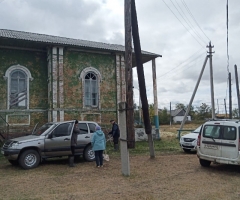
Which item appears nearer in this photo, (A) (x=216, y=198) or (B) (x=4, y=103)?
(A) (x=216, y=198)

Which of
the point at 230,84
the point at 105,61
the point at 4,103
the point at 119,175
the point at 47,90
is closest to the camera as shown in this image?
the point at 119,175

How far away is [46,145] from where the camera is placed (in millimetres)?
10086

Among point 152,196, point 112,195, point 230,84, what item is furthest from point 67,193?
point 230,84

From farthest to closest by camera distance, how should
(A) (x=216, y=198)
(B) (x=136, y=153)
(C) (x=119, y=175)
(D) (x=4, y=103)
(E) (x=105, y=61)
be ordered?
(E) (x=105, y=61)
(D) (x=4, y=103)
(B) (x=136, y=153)
(C) (x=119, y=175)
(A) (x=216, y=198)

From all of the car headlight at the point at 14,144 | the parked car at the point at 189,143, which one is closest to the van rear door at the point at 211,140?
the parked car at the point at 189,143

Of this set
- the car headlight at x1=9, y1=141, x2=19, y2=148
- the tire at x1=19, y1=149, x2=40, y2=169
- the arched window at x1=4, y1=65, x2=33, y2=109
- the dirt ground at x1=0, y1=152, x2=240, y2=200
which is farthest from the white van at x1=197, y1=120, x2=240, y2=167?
the arched window at x1=4, y1=65, x2=33, y2=109

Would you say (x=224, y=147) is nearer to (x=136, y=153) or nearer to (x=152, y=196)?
(x=152, y=196)

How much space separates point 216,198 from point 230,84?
84.2ft

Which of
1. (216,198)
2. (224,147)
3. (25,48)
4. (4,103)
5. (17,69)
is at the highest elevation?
(25,48)

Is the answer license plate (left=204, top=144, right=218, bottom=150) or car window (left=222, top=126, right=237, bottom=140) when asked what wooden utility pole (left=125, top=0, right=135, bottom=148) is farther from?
car window (left=222, top=126, right=237, bottom=140)

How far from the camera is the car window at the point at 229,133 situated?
8.86 meters

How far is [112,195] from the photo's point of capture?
21.0 feet

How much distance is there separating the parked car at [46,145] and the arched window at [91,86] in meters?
6.10

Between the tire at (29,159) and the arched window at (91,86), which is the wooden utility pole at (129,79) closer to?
the tire at (29,159)
